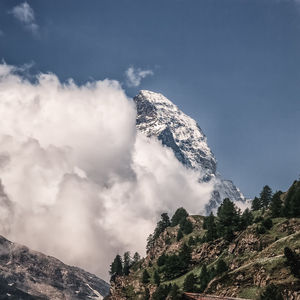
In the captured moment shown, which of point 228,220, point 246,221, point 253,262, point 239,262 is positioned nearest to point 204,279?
point 239,262

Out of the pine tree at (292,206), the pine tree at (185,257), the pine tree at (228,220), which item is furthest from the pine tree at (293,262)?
the pine tree at (185,257)

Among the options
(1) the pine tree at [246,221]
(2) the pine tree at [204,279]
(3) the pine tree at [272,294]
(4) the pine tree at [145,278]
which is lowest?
(3) the pine tree at [272,294]

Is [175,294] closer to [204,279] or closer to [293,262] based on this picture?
[204,279]

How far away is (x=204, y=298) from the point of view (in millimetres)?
71062

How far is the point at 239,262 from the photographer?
406ft

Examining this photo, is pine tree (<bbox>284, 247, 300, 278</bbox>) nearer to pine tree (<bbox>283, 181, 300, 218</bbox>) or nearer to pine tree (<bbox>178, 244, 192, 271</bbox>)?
pine tree (<bbox>283, 181, 300, 218</bbox>)

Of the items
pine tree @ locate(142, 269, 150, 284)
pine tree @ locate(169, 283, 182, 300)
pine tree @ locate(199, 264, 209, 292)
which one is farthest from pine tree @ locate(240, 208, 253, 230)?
pine tree @ locate(142, 269, 150, 284)

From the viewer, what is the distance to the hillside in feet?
279

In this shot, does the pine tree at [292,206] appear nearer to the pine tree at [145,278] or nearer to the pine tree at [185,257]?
the pine tree at [185,257]

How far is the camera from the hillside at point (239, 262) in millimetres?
85044

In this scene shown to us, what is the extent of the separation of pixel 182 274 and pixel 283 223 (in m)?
53.7

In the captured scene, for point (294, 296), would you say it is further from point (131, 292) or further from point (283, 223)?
point (131, 292)

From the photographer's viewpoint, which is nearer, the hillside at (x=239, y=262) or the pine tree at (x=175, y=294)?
the hillside at (x=239, y=262)

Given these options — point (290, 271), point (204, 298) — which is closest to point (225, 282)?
point (290, 271)
